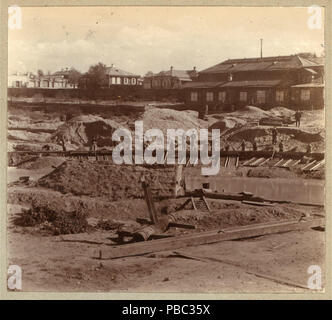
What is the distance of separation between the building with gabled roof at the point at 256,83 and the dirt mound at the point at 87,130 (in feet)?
5.40

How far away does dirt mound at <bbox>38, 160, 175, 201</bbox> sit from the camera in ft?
30.1

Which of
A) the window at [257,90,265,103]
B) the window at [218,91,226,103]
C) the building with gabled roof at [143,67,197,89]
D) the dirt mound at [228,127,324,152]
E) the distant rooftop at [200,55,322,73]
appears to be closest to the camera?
the distant rooftop at [200,55,322,73]

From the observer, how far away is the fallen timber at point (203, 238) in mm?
8203

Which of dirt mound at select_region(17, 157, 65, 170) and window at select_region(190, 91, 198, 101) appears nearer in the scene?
dirt mound at select_region(17, 157, 65, 170)

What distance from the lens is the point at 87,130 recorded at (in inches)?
368

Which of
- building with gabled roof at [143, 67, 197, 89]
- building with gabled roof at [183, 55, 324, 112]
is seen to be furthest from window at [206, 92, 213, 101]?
building with gabled roof at [143, 67, 197, 89]

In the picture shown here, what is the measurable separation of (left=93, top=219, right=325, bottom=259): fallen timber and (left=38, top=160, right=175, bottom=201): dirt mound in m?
1.15

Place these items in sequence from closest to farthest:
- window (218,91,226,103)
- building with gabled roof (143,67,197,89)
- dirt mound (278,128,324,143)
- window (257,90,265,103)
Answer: dirt mound (278,128,324,143) → building with gabled roof (143,67,197,89) → window (257,90,265,103) → window (218,91,226,103)

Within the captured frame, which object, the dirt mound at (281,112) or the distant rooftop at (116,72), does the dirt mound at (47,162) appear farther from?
the dirt mound at (281,112)

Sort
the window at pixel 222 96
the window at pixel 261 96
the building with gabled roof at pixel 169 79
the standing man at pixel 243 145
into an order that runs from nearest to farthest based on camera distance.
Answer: the building with gabled roof at pixel 169 79, the standing man at pixel 243 145, the window at pixel 261 96, the window at pixel 222 96

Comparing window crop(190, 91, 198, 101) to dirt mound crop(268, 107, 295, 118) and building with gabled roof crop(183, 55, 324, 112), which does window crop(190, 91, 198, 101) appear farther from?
dirt mound crop(268, 107, 295, 118)

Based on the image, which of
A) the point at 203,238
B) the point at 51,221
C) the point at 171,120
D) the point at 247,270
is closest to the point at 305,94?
the point at 171,120

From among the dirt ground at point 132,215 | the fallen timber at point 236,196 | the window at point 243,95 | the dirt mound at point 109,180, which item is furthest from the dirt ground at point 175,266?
the window at point 243,95

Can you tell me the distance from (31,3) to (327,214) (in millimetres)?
6426
